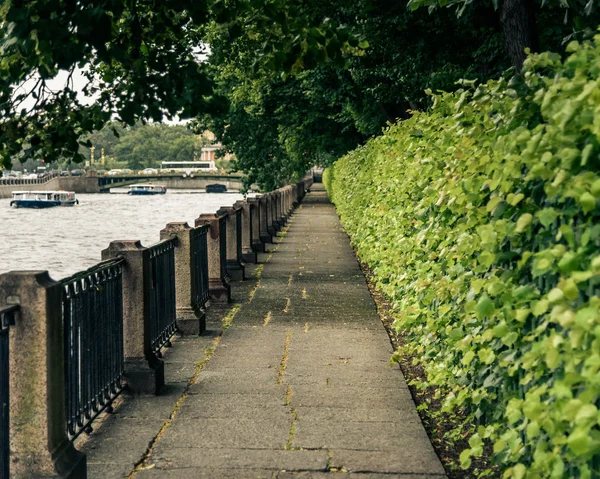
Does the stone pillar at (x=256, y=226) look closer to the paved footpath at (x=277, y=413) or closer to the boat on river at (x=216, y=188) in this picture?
the paved footpath at (x=277, y=413)

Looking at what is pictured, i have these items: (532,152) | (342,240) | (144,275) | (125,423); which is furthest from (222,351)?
(342,240)

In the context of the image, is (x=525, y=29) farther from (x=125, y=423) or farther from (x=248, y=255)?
(x=125, y=423)

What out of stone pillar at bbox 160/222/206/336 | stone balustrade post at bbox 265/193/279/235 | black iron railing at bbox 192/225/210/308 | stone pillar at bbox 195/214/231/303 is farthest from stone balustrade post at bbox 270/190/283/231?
stone pillar at bbox 160/222/206/336

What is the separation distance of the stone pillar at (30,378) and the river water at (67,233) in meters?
26.8

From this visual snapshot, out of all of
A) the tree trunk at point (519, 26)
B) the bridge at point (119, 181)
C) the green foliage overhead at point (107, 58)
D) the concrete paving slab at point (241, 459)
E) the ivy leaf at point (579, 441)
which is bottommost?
the bridge at point (119, 181)

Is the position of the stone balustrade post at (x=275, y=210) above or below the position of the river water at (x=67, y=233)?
above

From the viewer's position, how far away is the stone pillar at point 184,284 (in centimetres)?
859

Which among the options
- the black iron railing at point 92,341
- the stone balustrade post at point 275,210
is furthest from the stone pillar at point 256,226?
the black iron railing at point 92,341

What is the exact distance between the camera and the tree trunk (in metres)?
13.1

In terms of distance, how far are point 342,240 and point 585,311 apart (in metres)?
19.2

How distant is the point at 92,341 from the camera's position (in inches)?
210

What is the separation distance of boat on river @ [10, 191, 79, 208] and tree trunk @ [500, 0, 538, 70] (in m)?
78.5

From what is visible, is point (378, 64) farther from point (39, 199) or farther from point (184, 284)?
point (39, 199)

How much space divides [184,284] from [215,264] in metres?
2.20
